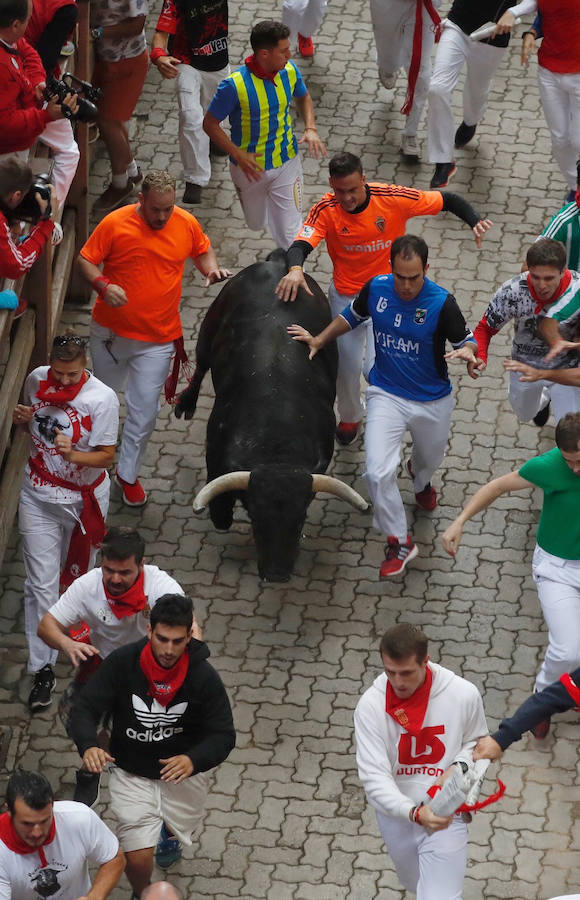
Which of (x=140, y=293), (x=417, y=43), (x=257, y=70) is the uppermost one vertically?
(x=417, y=43)

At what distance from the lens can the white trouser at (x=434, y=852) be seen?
6.92 meters

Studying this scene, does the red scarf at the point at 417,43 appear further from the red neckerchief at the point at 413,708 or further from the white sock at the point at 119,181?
the red neckerchief at the point at 413,708

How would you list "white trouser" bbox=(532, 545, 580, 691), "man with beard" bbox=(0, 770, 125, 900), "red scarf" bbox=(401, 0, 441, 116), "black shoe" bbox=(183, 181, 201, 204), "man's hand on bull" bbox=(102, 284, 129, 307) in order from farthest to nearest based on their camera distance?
"black shoe" bbox=(183, 181, 201, 204) < "red scarf" bbox=(401, 0, 441, 116) < "man's hand on bull" bbox=(102, 284, 129, 307) < "white trouser" bbox=(532, 545, 580, 691) < "man with beard" bbox=(0, 770, 125, 900)

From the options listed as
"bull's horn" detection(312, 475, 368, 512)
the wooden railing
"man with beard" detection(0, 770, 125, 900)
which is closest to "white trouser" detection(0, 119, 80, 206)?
the wooden railing

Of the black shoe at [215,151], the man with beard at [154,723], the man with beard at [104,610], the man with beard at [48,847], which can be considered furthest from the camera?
the black shoe at [215,151]

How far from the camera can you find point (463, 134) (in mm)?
13484

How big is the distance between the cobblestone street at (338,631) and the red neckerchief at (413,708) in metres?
1.43

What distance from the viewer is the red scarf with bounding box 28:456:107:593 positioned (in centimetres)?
873

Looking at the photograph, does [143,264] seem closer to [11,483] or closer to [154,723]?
[11,483]

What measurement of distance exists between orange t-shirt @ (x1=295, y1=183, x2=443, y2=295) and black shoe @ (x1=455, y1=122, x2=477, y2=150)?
3.56 meters

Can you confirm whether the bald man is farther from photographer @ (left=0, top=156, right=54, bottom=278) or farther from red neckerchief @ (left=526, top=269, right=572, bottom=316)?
red neckerchief @ (left=526, top=269, right=572, bottom=316)

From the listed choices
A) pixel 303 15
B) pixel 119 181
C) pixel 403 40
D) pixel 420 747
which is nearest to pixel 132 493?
pixel 119 181

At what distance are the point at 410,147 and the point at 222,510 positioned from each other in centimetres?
479

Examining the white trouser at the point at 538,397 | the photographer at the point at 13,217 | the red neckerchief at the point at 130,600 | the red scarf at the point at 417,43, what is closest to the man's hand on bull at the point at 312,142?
the red scarf at the point at 417,43
